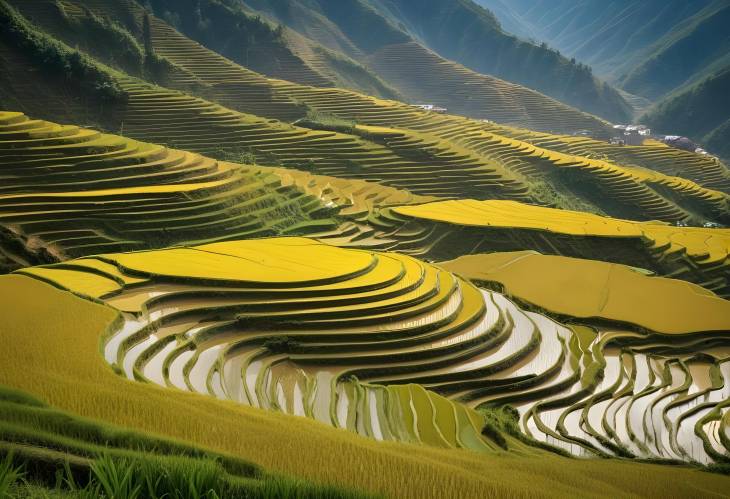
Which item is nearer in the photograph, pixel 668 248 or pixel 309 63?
pixel 668 248

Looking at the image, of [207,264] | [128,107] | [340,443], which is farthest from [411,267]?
[128,107]

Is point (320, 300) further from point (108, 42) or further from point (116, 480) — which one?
point (108, 42)

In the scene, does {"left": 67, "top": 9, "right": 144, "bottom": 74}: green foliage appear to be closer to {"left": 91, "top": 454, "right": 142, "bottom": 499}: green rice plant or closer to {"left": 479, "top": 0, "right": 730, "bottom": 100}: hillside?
{"left": 91, "top": 454, "right": 142, "bottom": 499}: green rice plant

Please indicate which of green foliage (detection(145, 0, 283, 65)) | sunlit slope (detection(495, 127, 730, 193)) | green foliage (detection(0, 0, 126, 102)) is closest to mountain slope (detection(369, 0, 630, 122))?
sunlit slope (detection(495, 127, 730, 193))

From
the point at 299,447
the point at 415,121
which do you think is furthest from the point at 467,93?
the point at 299,447

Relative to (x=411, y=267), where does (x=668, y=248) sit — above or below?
above

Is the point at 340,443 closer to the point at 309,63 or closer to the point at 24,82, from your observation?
the point at 24,82

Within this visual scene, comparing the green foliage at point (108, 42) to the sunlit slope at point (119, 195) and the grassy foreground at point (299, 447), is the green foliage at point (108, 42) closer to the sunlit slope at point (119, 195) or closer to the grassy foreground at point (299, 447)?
the sunlit slope at point (119, 195)
